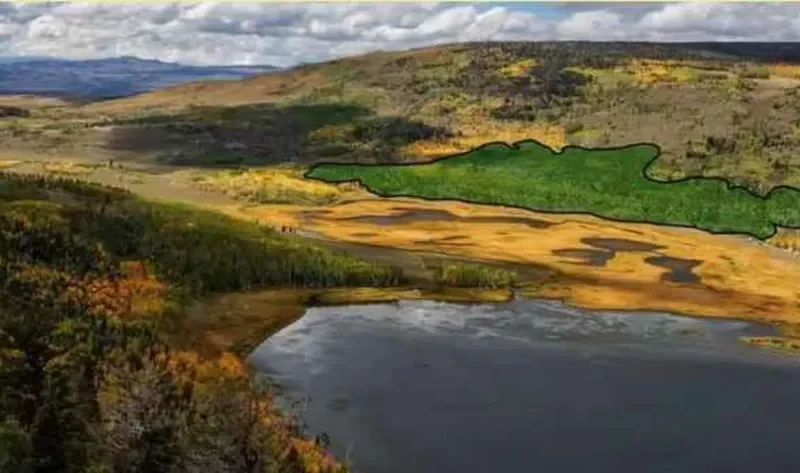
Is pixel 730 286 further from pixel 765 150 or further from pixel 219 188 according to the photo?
pixel 219 188

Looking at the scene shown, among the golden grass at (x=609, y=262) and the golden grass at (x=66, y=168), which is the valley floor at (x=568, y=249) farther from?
the golden grass at (x=66, y=168)

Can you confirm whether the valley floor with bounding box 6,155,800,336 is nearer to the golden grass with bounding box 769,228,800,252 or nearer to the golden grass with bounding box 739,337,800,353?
the golden grass with bounding box 769,228,800,252

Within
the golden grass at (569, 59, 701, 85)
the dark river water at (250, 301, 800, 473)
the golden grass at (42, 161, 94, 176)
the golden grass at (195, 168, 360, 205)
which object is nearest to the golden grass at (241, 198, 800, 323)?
the golden grass at (195, 168, 360, 205)

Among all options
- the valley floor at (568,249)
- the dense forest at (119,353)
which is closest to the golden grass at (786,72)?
the valley floor at (568,249)

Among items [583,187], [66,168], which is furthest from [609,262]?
[66,168]

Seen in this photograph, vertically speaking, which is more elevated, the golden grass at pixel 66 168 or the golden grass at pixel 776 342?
the golden grass at pixel 66 168

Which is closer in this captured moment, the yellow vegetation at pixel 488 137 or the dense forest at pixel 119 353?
the dense forest at pixel 119 353

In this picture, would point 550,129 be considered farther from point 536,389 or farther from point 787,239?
point 536,389
